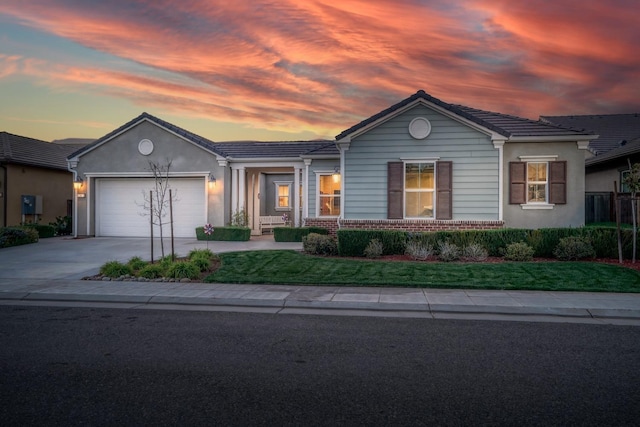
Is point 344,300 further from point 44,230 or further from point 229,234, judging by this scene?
point 44,230

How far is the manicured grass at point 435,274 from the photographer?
10297 mm

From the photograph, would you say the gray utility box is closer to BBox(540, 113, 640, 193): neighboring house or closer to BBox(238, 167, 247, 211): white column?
BBox(238, 167, 247, 211): white column

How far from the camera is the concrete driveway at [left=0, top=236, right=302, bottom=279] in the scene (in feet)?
41.5

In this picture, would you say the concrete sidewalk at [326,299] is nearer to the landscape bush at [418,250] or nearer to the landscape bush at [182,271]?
the landscape bush at [182,271]

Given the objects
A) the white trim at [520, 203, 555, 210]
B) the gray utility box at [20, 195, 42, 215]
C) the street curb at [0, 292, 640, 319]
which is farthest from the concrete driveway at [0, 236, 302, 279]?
the white trim at [520, 203, 555, 210]

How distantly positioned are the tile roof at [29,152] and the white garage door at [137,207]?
519 cm

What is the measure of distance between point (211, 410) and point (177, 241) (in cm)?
1767

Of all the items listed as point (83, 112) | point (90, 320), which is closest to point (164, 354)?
point (90, 320)

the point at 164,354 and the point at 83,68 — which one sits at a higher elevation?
the point at 83,68

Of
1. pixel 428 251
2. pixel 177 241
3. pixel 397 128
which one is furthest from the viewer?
pixel 177 241

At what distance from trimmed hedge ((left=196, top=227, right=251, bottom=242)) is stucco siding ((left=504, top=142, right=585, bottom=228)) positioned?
10733 millimetres

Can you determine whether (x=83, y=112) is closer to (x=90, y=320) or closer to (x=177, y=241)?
(x=177, y=241)

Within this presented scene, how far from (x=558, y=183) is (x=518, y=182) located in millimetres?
1447

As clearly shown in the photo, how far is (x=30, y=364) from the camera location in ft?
18.0
